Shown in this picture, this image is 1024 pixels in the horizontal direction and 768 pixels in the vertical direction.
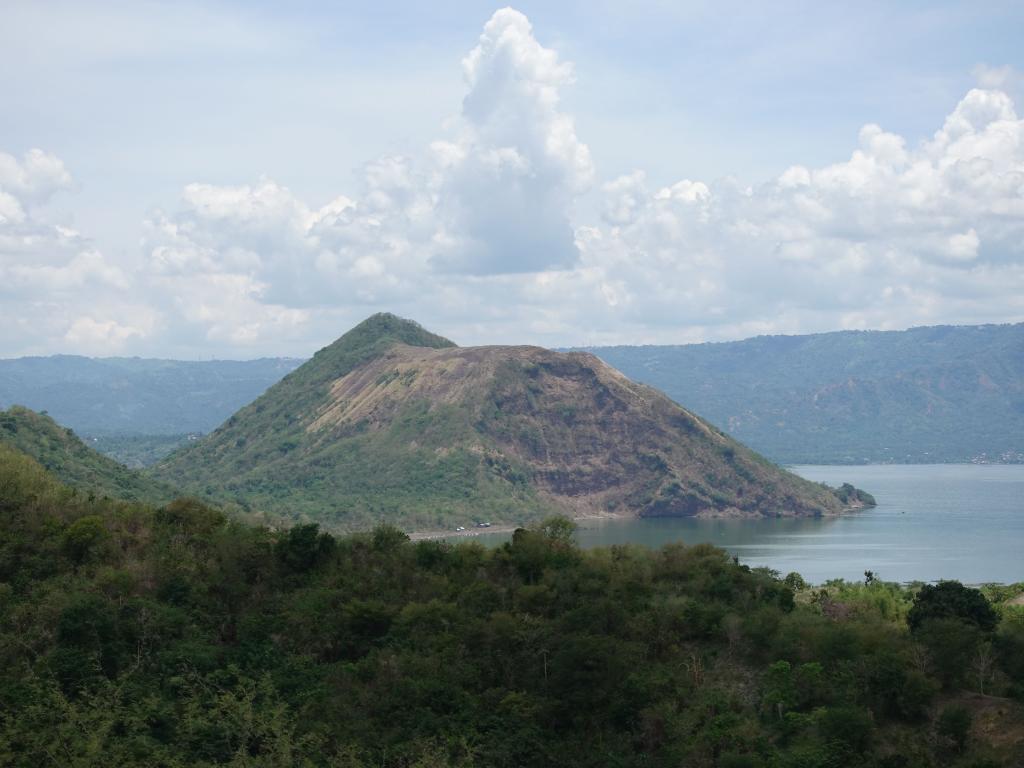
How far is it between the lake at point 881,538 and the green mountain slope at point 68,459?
37.5m

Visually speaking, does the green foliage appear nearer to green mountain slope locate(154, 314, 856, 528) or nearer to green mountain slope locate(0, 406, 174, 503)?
green mountain slope locate(0, 406, 174, 503)

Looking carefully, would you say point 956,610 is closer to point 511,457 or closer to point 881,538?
point 881,538

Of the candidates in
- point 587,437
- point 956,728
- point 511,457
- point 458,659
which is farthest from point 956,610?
point 587,437

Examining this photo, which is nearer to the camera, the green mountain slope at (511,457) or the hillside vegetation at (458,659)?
the hillside vegetation at (458,659)

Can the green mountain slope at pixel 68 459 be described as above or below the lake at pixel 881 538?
above

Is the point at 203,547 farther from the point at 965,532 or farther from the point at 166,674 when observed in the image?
the point at 965,532

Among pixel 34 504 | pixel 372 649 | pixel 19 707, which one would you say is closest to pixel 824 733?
pixel 372 649

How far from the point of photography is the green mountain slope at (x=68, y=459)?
350 feet

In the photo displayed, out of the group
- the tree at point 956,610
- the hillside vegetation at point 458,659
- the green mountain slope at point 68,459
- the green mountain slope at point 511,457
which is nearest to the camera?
the hillside vegetation at point 458,659

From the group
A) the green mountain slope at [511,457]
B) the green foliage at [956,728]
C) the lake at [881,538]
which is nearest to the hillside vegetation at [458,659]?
the green foliage at [956,728]

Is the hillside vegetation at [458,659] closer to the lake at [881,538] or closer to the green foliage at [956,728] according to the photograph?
the green foliage at [956,728]

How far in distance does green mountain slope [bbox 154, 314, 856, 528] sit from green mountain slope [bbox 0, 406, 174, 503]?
120 ft

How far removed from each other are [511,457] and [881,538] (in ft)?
200

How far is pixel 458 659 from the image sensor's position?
47250 mm
